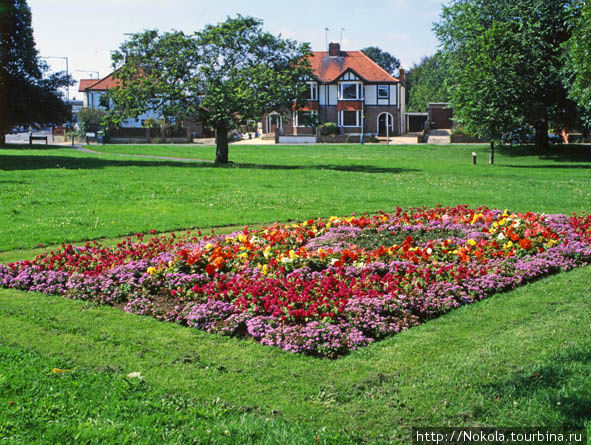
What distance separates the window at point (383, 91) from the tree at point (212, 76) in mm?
42232

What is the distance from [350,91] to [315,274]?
66.0 meters

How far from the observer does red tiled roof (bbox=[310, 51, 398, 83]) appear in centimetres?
7231

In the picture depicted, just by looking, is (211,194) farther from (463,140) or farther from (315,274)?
(463,140)

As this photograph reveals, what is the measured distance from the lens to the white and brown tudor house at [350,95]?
71.7 m

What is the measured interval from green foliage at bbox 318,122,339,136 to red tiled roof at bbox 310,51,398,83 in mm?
7510

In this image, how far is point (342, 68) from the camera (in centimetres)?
7300

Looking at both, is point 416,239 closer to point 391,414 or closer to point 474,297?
point 474,297

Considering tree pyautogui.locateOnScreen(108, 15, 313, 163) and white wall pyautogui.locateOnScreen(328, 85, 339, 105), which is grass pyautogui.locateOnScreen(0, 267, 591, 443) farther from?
white wall pyautogui.locateOnScreen(328, 85, 339, 105)

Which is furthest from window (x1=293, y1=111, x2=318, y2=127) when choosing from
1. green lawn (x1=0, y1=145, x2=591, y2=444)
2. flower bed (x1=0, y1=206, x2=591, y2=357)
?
green lawn (x1=0, y1=145, x2=591, y2=444)

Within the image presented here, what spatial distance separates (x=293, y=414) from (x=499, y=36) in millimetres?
37604

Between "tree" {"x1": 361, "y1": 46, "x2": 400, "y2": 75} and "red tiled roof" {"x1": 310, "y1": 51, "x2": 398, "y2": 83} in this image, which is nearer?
"red tiled roof" {"x1": 310, "y1": 51, "x2": 398, "y2": 83}

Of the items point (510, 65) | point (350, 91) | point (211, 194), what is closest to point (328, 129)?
point (350, 91)

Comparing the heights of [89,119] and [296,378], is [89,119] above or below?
above

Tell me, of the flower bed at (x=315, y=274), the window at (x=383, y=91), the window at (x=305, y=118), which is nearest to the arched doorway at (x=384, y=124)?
the window at (x=383, y=91)
